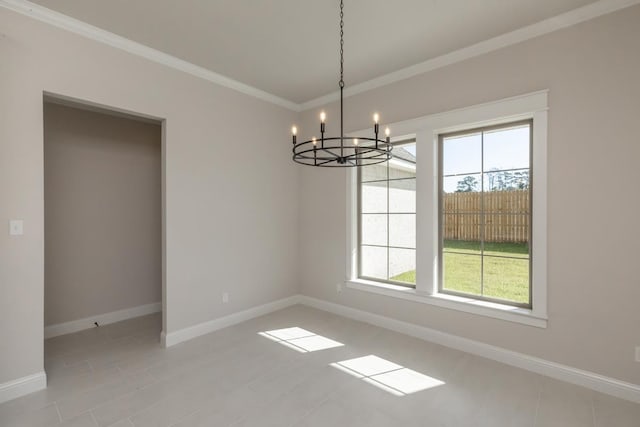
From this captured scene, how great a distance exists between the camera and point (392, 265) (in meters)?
3.90

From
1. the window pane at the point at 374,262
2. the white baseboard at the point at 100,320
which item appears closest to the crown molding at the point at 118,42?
the window pane at the point at 374,262

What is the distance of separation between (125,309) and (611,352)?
516 centimetres

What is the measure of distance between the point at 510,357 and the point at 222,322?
3063 mm

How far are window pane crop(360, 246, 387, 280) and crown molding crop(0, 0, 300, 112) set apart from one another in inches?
100

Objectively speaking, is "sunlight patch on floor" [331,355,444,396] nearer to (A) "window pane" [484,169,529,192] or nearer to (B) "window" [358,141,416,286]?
(B) "window" [358,141,416,286]

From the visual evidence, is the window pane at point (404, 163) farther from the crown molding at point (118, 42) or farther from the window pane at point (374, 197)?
the crown molding at point (118, 42)

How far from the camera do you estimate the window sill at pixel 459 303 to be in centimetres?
277

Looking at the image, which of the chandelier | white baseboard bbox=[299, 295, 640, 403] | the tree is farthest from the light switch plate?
the tree

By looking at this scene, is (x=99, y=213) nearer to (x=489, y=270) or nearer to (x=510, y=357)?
(x=489, y=270)

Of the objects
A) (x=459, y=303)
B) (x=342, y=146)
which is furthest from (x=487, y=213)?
(x=342, y=146)

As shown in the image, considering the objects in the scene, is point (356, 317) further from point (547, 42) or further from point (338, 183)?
point (547, 42)

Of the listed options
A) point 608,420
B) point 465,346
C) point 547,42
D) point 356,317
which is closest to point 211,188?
point 356,317

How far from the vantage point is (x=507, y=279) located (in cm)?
305

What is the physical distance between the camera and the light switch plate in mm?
2365
